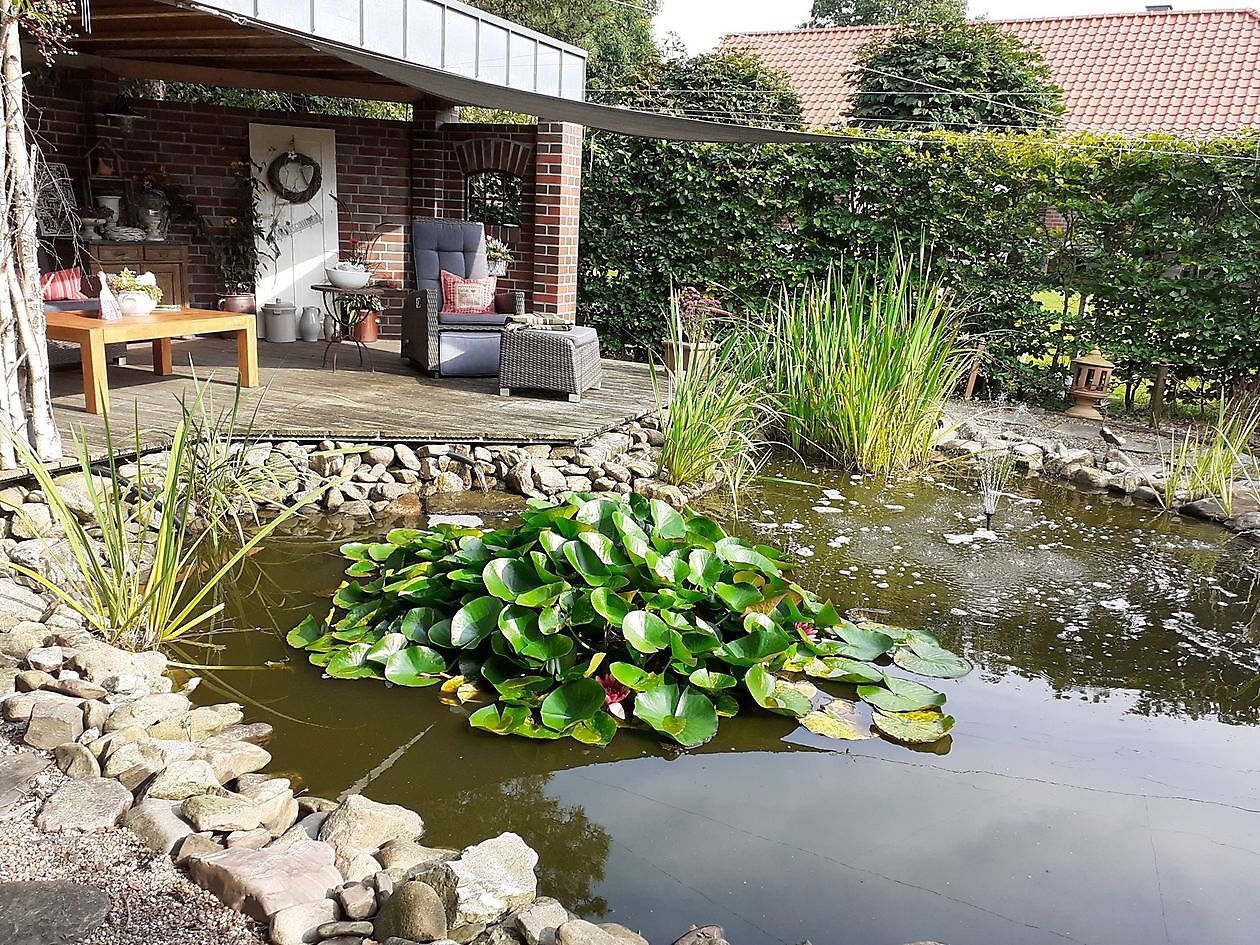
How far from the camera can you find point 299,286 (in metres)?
9.09

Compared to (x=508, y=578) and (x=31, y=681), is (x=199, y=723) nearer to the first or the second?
(x=31, y=681)

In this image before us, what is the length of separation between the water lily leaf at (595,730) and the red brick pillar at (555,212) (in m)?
5.26

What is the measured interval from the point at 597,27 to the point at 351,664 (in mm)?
16649

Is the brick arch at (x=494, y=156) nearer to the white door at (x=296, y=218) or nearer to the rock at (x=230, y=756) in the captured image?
the white door at (x=296, y=218)

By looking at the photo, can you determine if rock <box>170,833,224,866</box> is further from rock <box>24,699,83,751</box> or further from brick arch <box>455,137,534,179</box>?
brick arch <box>455,137,534,179</box>

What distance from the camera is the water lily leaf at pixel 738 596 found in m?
3.48

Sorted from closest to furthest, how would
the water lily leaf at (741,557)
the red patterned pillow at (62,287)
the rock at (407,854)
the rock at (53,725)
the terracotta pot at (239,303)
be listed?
the rock at (407,854), the rock at (53,725), the water lily leaf at (741,557), the red patterned pillow at (62,287), the terracotta pot at (239,303)

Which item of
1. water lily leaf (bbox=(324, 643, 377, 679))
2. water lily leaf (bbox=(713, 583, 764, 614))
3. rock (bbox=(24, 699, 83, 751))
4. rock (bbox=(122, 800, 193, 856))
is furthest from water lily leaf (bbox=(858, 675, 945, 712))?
Answer: rock (bbox=(24, 699, 83, 751))

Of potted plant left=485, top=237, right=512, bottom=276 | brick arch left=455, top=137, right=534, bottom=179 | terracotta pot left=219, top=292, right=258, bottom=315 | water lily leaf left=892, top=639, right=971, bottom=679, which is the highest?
brick arch left=455, top=137, right=534, bottom=179

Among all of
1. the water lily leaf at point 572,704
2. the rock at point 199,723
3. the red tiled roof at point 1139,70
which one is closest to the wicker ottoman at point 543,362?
the water lily leaf at point 572,704

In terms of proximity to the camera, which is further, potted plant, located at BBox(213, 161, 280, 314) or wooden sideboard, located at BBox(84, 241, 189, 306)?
potted plant, located at BBox(213, 161, 280, 314)

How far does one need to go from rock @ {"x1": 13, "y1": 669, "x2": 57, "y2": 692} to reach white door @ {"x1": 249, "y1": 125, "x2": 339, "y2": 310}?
6.50 m

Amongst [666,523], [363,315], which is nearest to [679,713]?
[666,523]

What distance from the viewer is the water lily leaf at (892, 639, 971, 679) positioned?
3605mm
